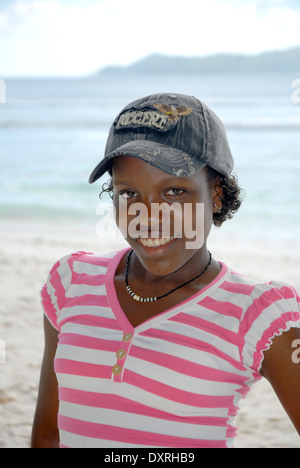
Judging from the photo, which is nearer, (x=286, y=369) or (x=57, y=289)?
(x=286, y=369)

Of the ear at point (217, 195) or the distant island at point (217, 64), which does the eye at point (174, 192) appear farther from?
the distant island at point (217, 64)

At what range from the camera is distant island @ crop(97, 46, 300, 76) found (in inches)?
1984

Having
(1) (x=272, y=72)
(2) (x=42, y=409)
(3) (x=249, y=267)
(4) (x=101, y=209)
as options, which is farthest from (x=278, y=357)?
(1) (x=272, y=72)

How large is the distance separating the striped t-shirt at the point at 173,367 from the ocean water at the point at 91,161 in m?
5.91

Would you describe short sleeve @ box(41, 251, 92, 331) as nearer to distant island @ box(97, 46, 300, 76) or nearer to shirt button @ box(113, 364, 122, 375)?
shirt button @ box(113, 364, 122, 375)

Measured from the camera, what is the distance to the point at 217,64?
190 feet

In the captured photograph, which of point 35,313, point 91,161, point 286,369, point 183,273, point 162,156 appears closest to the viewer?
point 286,369

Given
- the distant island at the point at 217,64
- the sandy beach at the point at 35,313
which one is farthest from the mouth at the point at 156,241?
the distant island at the point at 217,64

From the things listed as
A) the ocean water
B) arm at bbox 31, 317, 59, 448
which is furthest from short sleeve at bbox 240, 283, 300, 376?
the ocean water

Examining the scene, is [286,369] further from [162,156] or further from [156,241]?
[162,156]

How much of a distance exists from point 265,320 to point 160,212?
1.11 ft

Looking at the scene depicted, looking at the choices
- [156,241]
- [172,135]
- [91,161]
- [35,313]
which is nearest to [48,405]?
[156,241]

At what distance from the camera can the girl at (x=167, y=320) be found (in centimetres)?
132

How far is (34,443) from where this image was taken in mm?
1621
